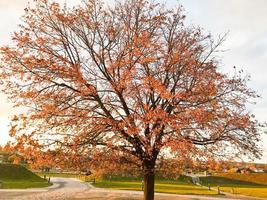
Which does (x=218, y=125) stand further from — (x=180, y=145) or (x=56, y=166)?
(x=56, y=166)

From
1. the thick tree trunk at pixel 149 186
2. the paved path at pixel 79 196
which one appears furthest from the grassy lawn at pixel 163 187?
the thick tree trunk at pixel 149 186

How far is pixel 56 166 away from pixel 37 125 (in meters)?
1.98

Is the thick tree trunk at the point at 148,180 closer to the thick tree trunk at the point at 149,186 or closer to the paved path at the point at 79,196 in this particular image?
the thick tree trunk at the point at 149,186

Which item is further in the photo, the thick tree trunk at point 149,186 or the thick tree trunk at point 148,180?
the thick tree trunk at point 149,186

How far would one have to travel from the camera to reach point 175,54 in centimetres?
1859

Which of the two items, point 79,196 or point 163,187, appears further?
point 163,187

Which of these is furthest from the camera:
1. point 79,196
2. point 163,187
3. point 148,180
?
point 163,187

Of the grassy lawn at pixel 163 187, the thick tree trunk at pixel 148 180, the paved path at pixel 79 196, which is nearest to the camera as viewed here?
the thick tree trunk at pixel 148 180

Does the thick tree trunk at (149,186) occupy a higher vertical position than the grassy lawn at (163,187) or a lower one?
lower

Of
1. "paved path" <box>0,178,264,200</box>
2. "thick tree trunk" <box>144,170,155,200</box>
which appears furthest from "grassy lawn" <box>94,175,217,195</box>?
"thick tree trunk" <box>144,170,155,200</box>

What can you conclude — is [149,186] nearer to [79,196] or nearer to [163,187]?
[79,196]

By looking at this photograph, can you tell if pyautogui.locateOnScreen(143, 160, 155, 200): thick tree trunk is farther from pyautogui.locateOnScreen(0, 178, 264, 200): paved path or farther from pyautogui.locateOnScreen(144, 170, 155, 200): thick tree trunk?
pyautogui.locateOnScreen(0, 178, 264, 200): paved path

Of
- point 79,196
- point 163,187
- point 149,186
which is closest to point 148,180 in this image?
point 149,186

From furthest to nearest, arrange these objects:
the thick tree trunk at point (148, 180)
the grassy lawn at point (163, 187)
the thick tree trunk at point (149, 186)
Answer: the grassy lawn at point (163, 187)
the thick tree trunk at point (149, 186)
the thick tree trunk at point (148, 180)
